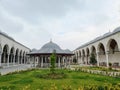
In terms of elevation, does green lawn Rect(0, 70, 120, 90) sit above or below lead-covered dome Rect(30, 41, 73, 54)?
below

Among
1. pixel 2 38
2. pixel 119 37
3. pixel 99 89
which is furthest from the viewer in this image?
pixel 2 38

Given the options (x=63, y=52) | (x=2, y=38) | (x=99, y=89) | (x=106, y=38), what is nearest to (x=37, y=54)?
(x=63, y=52)

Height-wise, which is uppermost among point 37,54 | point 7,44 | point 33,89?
point 7,44

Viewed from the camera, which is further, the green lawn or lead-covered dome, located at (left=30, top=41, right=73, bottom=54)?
lead-covered dome, located at (left=30, top=41, right=73, bottom=54)

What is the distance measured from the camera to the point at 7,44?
1077 inches

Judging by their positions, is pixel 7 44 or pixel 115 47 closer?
pixel 7 44

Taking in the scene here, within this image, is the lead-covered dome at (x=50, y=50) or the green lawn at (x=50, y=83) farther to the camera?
the lead-covered dome at (x=50, y=50)

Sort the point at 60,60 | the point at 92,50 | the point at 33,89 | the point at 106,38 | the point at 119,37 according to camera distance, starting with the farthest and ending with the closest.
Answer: the point at 92,50 < the point at 60,60 < the point at 106,38 < the point at 119,37 < the point at 33,89

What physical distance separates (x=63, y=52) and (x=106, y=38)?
7900 mm

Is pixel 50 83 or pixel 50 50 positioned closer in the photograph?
pixel 50 83

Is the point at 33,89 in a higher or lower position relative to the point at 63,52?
lower

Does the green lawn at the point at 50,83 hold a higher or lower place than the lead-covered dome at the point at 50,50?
lower

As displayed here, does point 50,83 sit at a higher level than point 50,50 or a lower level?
lower

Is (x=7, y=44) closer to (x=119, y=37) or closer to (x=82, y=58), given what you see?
(x=119, y=37)
